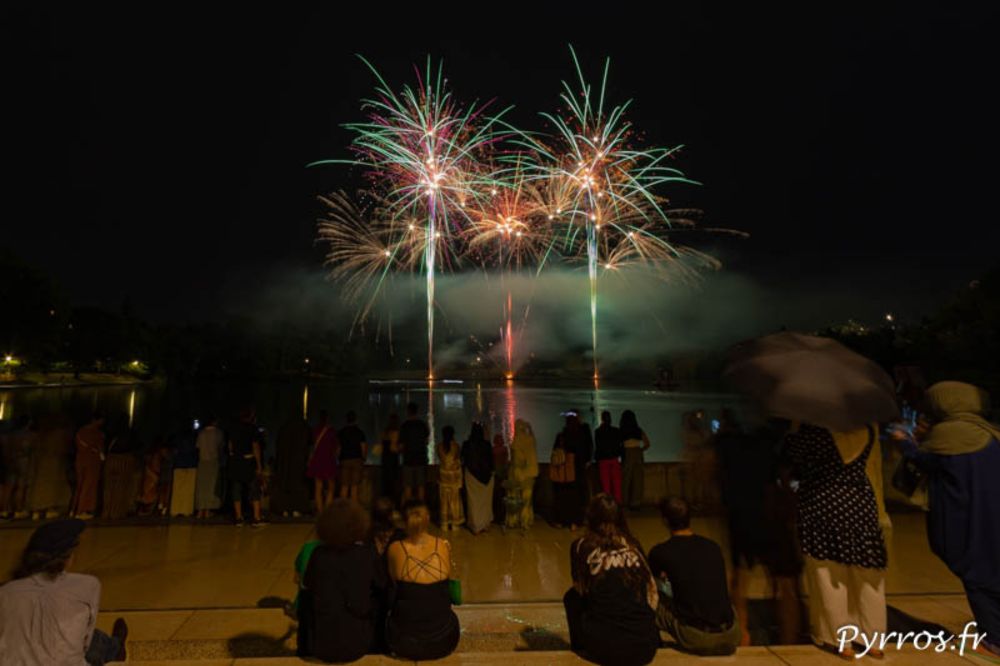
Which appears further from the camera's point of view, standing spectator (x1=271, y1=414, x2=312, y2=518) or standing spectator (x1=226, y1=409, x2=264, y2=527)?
standing spectator (x1=271, y1=414, x2=312, y2=518)

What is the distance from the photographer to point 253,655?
407 centimetres

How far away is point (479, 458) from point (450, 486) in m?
0.57

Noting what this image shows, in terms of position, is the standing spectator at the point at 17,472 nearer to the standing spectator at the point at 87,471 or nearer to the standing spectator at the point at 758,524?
the standing spectator at the point at 87,471

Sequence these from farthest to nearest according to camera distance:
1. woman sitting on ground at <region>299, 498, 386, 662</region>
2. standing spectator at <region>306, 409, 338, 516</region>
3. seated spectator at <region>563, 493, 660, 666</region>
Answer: standing spectator at <region>306, 409, 338, 516</region>, woman sitting on ground at <region>299, 498, 386, 662</region>, seated spectator at <region>563, 493, 660, 666</region>

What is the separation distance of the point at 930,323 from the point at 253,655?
50.0 m

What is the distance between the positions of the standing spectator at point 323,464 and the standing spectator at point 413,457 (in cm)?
108

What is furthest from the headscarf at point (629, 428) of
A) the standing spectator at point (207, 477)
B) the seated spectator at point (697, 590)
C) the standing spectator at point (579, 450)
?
the standing spectator at point (207, 477)

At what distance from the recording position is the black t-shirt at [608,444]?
824cm

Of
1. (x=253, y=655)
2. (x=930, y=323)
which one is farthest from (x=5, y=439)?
(x=930, y=323)

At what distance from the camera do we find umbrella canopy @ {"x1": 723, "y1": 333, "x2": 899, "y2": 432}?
12.0 ft

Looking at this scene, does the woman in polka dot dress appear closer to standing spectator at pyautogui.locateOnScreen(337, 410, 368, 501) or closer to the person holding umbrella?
the person holding umbrella

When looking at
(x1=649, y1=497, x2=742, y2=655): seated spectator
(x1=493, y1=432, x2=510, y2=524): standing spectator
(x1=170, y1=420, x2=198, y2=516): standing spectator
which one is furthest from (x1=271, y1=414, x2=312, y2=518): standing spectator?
(x1=649, y1=497, x2=742, y2=655): seated spectator

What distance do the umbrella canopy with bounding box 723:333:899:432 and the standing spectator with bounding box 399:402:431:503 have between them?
5.34 m

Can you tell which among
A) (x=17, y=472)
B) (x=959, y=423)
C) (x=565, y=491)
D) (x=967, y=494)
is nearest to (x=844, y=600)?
(x=967, y=494)
